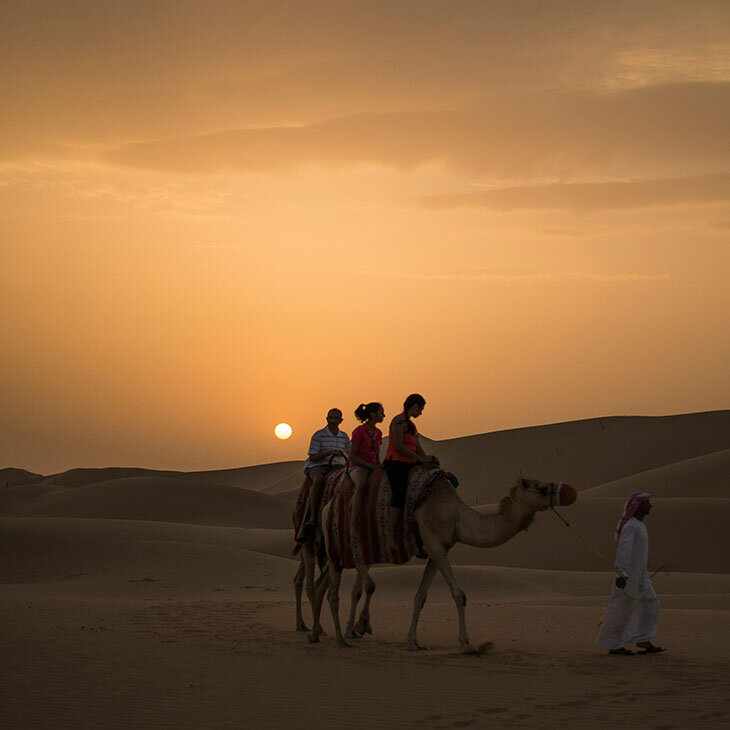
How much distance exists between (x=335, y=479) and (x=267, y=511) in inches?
1860

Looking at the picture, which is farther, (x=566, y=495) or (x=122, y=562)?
(x=122, y=562)

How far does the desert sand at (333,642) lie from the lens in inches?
353

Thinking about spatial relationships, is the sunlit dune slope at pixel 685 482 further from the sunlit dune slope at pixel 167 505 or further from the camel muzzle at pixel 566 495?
the camel muzzle at pixel 566 495

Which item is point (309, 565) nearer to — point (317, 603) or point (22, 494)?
point (317, 603)

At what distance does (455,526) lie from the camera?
12391 mm

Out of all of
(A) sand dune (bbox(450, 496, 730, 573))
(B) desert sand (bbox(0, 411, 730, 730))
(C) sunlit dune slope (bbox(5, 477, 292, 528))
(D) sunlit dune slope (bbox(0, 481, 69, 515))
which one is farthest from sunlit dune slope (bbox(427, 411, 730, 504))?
(A) sand dune (bbox(450, 496, 730, 573))

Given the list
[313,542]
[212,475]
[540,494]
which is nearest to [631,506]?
[540,494]

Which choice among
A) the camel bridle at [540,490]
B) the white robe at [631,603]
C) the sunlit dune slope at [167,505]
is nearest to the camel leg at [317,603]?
the camel bridle at [540,490]

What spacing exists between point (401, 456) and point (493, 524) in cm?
148

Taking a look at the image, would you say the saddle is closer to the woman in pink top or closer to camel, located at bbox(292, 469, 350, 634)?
camel, located at bbox(292, 469, 350, 634)

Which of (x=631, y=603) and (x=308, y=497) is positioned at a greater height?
(x=308, y=497)

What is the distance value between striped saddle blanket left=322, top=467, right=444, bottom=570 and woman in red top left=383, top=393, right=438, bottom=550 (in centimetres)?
9

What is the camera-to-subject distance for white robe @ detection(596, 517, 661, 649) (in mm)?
12016

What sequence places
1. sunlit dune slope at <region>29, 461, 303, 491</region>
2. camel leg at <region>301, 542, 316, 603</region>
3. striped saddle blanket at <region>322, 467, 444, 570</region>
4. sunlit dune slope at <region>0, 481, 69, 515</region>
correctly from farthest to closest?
sunlit dune slope at <region>29, 461, 303, 491</region>
sunlit dune slope at <region>0, 481, 69, 515</region>
camel leg at <region>301, 542, 316, 603</region>
striped saddle blanket at <region>322, 467, 444, 570</region>
